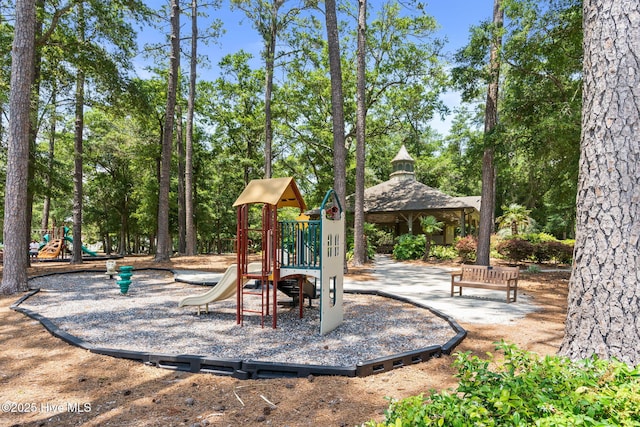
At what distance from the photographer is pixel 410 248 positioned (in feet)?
64.4

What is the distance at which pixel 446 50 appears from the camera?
757 inches

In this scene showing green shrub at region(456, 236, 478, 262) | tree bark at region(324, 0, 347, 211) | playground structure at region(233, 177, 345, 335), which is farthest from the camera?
green shrub at region(456, 236, 478, 262)

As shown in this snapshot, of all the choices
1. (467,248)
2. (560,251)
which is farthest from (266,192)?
(560,251)

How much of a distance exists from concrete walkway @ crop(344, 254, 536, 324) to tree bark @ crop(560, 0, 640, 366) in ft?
11.6

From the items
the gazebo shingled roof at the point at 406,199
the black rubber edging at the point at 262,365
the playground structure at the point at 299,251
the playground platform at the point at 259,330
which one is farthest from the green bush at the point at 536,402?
the gazebo shingled roof at the point at 406,199

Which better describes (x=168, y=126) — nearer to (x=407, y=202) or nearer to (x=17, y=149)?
(x=17, y=149)

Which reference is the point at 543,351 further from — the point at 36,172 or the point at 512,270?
the point at 36,172

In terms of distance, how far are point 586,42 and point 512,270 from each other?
20.8 feet

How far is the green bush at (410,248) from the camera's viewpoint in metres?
19.5

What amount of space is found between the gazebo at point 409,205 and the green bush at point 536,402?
19.4 meters

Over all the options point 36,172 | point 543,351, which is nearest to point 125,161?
point 36,172

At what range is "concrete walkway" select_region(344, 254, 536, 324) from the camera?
23.6 feet

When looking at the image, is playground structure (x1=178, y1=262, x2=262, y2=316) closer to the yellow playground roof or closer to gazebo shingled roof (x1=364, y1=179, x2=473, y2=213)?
the yellow playground roof

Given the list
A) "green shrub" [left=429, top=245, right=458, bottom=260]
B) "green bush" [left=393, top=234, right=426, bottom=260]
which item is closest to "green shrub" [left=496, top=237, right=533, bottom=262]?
"green shrub" [left=429, top=245, right=458, bottom=260]
